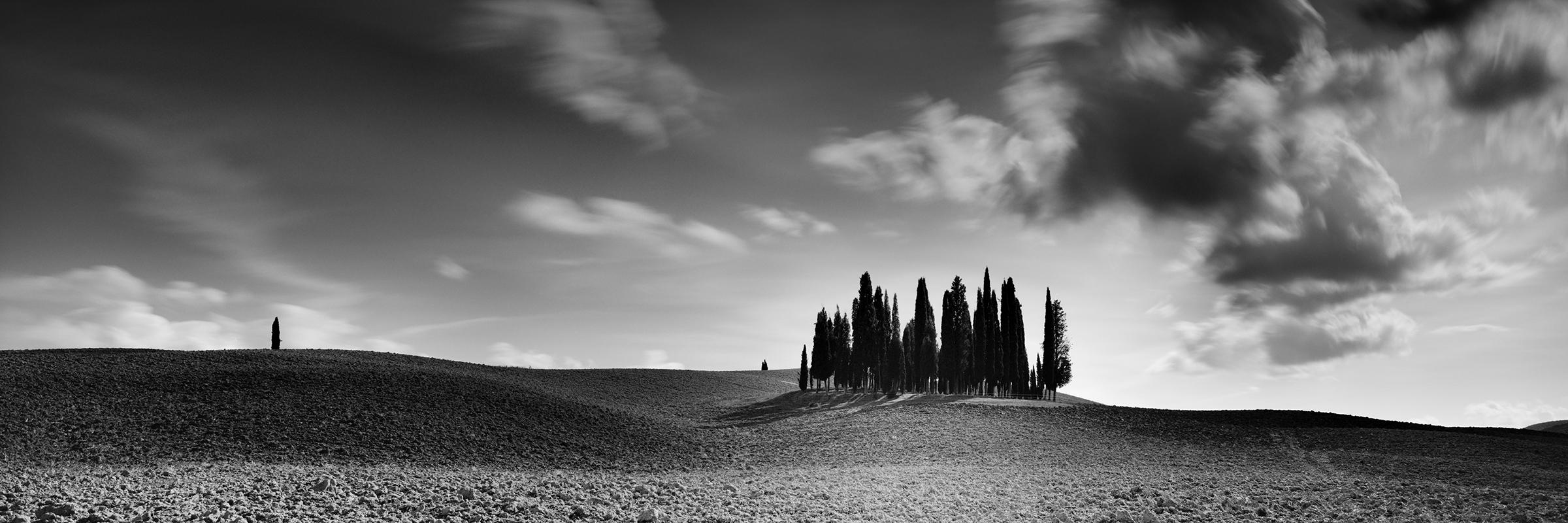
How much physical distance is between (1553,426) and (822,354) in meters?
39.3

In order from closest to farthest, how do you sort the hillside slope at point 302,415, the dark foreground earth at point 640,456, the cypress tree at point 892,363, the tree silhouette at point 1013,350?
the dark foreground earth at point 640,456 → the hillside slope at point 302,415 → the tree silhouette at point 1013,350 → the cypress tree at point 892,363

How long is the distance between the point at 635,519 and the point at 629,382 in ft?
126

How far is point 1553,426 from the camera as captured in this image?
45594mm

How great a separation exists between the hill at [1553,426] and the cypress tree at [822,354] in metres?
36.4

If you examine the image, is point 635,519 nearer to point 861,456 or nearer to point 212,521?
point 212,521

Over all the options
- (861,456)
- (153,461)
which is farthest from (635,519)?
(153,461)

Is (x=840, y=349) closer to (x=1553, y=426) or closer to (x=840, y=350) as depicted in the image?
(x=840, y=350)

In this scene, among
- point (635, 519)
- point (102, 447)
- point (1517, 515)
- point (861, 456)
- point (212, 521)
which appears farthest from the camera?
point (861, 456)

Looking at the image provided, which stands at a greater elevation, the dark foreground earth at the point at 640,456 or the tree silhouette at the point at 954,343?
the tree silhouette at the point at 954,343

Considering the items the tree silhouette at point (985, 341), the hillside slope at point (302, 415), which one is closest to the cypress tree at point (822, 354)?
the tree silhouette at point (985, 341)

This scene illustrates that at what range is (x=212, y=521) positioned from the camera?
13.4 meters

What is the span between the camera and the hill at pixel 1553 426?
142 feet

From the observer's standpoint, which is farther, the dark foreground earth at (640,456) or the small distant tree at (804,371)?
the small distant tree at (804,371)

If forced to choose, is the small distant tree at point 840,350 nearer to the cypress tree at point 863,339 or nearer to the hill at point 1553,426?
the cypress tree at point 863,339
